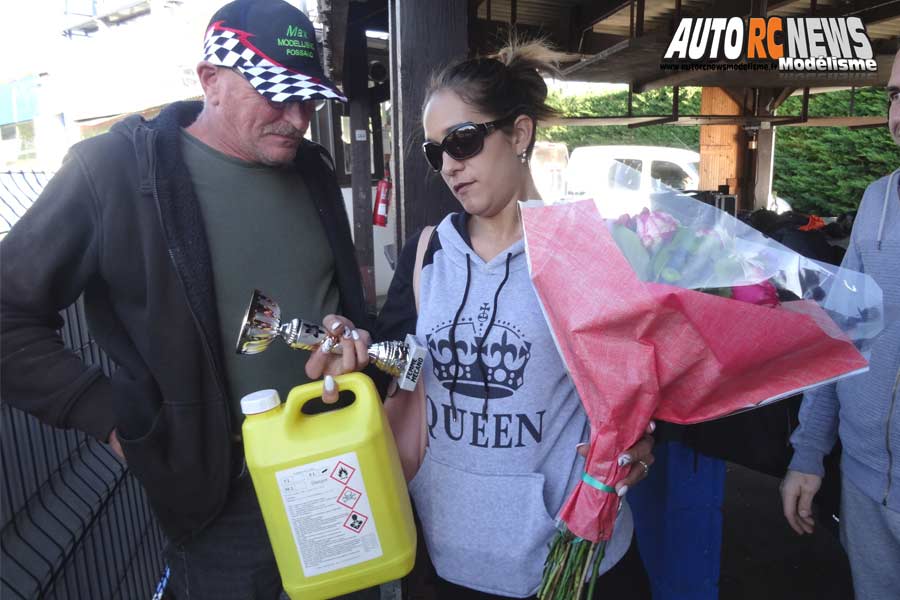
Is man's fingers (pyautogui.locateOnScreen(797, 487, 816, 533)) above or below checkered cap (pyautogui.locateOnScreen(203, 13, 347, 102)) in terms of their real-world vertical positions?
below

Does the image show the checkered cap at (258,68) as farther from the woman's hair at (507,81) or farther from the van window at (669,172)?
the van window at (669,172)

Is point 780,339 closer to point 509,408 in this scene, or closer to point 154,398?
point 509,408

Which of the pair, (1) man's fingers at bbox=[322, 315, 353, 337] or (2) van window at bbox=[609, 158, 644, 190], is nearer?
(2) van window at bbox=[609, 158, 644, 190]

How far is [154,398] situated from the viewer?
5.06 ft

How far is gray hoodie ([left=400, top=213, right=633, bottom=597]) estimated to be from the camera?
142cm

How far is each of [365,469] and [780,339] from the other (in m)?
0.84

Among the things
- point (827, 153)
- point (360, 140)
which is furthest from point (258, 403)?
point (827, 153)

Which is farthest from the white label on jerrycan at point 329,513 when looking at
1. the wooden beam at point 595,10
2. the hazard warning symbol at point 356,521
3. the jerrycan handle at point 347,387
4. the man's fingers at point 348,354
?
the wooden beam at point 595,10

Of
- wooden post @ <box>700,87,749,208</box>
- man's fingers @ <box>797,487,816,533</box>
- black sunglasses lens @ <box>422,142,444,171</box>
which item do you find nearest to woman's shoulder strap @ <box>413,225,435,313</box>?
black sunglasses lens @ <box>422,142,444,171</box>

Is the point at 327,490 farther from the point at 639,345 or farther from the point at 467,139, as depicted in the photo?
the point at 467,139

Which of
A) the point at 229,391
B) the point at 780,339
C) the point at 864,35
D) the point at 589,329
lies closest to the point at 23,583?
the point at 229,391

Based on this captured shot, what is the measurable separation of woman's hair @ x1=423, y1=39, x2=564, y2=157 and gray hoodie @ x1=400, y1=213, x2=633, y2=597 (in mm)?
398

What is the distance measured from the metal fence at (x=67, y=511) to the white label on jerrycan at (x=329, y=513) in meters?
0.82

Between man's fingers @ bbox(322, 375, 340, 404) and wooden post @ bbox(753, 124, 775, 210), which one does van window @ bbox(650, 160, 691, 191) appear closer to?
wooden post @ bbox(753, 124, 775, 210)
